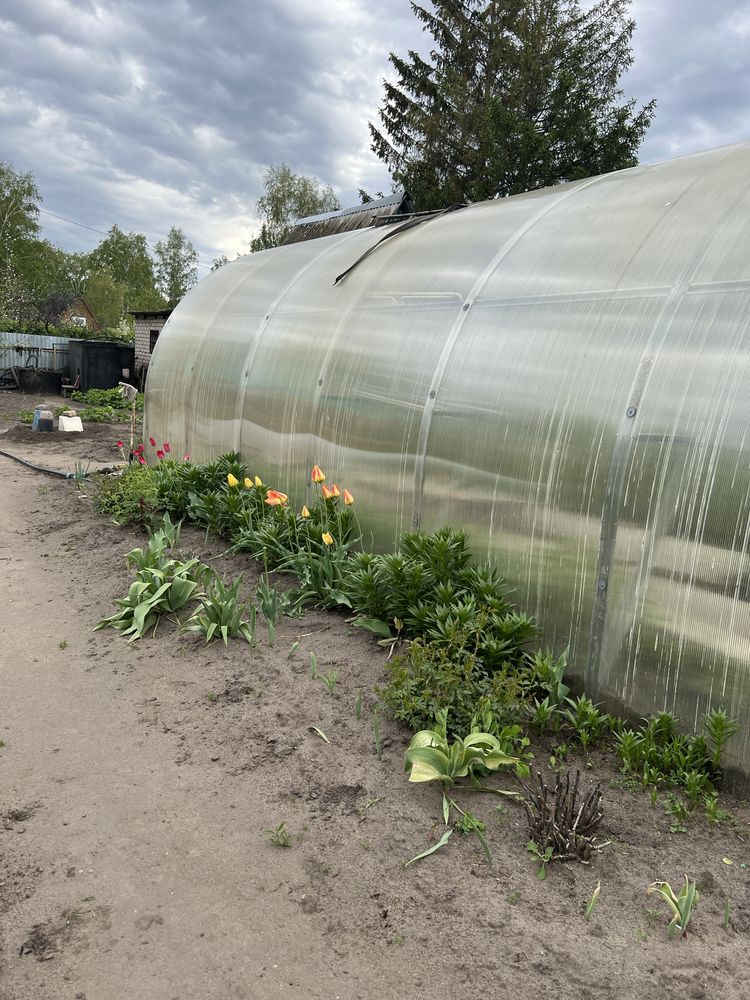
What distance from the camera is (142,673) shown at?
4168 mm

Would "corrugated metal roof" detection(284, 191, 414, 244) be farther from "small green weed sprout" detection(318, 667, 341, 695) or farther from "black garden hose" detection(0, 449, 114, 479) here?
"small green weed sprout" detection(318, 667, 341, 695)

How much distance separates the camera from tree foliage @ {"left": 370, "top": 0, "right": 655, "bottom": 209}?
72.3 ft

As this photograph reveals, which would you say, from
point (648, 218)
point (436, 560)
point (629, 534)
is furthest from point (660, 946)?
point (648, 218)

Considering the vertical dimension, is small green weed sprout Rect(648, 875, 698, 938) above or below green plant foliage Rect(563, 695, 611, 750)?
below

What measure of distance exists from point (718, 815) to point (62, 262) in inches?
3370

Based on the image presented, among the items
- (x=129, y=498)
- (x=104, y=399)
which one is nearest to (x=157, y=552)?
(x=129, y=498)

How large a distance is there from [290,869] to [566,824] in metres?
1.03

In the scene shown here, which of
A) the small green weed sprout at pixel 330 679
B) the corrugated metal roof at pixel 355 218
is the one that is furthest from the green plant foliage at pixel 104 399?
the small green weed sprout at pixel 330 679

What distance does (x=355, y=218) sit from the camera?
1059 centimetres

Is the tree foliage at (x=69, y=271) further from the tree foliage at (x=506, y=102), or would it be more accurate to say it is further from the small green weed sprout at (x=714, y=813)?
the small green weed sprout at (x=714, y=813)

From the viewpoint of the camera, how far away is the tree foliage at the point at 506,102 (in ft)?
72.3

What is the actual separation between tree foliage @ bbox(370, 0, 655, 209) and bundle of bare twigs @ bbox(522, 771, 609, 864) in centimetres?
2204

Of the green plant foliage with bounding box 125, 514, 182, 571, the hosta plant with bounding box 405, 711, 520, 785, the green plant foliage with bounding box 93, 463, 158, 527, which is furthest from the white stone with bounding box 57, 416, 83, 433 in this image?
the hosta plant with bounding box 405, 711, 520, 785

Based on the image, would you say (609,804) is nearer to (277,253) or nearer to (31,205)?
(277,253)
